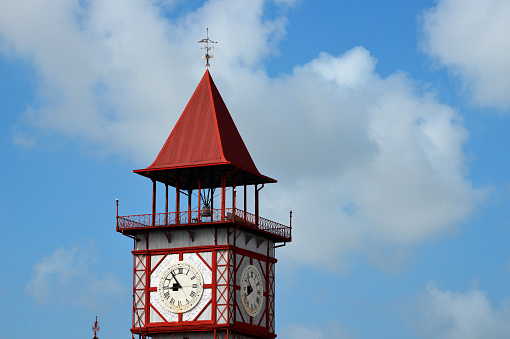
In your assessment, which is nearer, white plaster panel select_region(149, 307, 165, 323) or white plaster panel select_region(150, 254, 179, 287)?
white plaster panel select_region(149, 307, 165, 323)

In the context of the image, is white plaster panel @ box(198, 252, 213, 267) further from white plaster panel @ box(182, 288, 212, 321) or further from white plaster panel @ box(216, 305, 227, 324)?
white plaster panel @ box(216, 305, 227, 324)

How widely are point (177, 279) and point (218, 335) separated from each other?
16.0ft

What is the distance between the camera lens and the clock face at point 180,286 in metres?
102

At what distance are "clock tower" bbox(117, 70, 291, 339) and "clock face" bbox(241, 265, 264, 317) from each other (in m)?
0.07

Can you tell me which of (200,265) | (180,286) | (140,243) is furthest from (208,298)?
(140,243)

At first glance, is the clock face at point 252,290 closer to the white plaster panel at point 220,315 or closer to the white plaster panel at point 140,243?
the white plaster panel at point 220,315

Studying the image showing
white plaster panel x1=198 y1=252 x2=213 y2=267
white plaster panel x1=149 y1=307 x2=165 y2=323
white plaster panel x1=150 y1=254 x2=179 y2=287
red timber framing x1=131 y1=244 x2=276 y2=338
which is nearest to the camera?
red timber framing x1=131 y1=244 x2=276 y2=338

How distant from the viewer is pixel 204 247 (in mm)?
103000

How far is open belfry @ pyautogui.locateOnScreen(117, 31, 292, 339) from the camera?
102 meters

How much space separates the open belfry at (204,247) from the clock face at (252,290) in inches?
2.7

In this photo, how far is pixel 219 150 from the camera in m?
104

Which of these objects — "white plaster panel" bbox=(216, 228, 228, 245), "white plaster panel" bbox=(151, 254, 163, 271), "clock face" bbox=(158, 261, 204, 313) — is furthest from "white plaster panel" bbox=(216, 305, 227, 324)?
"white plaster panel" bbox=(151, 254, 163, 271)

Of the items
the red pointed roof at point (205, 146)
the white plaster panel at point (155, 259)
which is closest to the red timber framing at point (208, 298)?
the white plaster panel at point (155, 259)

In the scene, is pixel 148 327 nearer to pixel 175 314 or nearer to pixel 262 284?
pixel 175 314
